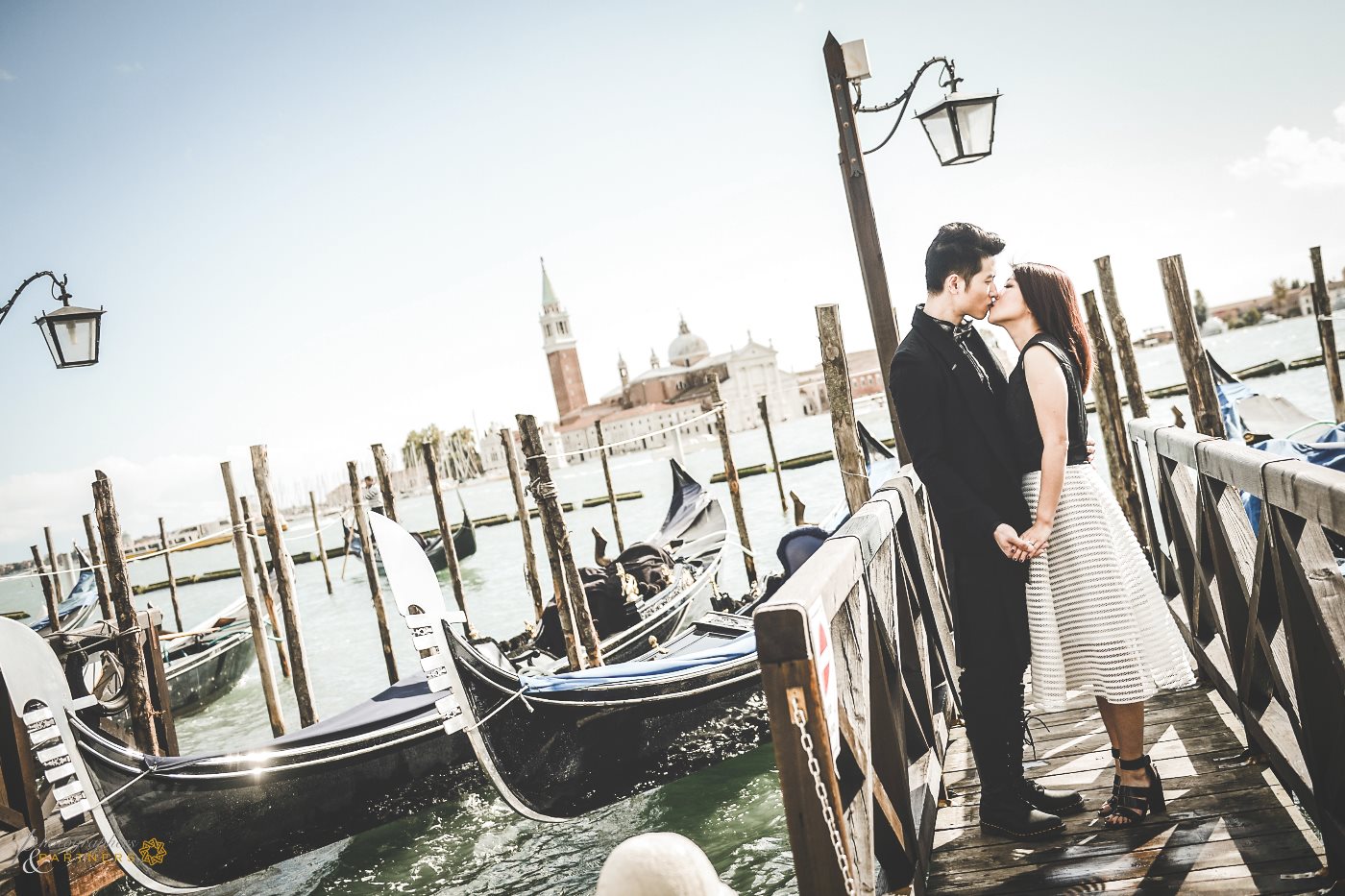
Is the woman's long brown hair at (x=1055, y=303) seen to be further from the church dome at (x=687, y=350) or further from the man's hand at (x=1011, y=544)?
the church dome at (x=687, y=350)

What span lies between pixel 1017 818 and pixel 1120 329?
4.95 meters

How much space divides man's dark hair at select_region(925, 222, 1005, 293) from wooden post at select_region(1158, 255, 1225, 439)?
3.32m

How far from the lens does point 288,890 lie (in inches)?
197

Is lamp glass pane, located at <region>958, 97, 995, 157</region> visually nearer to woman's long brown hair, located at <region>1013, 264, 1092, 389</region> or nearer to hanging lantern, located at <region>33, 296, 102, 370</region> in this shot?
woman's long brown hair, located at <region>1013, 264, 1092, 389</region>

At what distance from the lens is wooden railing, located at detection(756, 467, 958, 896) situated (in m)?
1.20

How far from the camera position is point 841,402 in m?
→ 4.15

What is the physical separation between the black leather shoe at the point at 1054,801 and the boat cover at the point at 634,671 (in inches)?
111

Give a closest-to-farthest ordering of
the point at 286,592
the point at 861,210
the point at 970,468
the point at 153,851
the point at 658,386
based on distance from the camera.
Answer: the point at 970,468, the point at 861,210, the point at 153,851, the point at 286,592, the point at 658,386

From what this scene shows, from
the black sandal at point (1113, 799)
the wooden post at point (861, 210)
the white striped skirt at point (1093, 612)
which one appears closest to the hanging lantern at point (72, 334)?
the wooden post at point (861, 210)

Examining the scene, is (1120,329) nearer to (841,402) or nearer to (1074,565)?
(841,402)

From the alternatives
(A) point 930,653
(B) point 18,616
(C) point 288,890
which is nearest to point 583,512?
(B) point 18,616

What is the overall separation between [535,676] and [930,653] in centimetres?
254

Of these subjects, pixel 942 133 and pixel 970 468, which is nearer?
pixel 970 468

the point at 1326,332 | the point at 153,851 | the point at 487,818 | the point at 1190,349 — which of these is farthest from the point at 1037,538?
the point at 1326,332
